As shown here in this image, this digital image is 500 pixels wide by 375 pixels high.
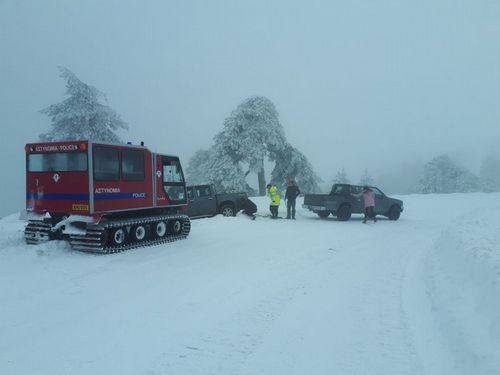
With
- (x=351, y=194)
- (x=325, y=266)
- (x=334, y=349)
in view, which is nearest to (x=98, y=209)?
(x=325, y=266)

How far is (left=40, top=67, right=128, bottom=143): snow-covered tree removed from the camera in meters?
29.6

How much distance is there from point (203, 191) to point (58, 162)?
9.37m

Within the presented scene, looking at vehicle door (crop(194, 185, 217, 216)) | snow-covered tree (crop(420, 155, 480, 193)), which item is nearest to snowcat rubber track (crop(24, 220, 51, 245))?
vehicle door (crop(194, 185, 217, 216))

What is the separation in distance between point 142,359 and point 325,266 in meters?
5.43

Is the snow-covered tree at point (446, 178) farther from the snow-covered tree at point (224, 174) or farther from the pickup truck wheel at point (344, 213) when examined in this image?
the pickup truck wheel at point (344, 213)

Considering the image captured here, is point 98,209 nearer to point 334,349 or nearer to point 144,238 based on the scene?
point 144,238

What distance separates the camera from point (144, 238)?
481 inches

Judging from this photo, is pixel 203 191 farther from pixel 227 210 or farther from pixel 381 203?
pixel 381 203

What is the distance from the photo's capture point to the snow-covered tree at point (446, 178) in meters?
56.3

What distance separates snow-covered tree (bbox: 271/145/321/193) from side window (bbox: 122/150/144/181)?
86.5 ft

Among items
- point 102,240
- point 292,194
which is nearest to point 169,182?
point 102,240

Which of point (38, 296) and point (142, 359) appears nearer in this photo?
point (142, 359)

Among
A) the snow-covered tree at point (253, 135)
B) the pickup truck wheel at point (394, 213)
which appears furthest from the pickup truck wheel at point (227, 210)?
the snow-covered tree at point (253, 135)

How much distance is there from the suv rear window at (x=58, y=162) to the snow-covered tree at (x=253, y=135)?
24466mm
